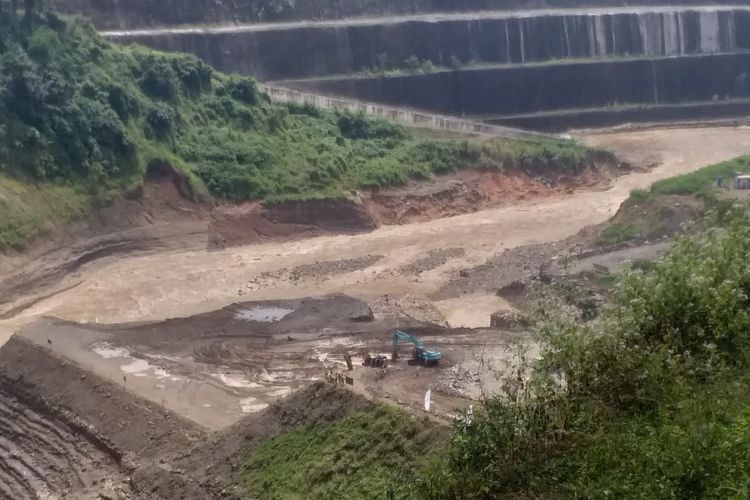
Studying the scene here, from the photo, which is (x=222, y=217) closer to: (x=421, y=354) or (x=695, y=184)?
(x=421, y=354)

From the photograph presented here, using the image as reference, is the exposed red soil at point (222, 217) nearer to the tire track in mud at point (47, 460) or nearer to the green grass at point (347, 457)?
the tire track in mud at point (47, 460)

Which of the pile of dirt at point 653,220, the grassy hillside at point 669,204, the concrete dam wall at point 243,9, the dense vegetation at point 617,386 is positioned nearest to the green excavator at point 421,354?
the dense vegetation at point 617,386

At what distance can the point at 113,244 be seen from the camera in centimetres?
3556

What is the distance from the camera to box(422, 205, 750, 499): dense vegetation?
10734 mm

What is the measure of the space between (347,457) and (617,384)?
567 cm

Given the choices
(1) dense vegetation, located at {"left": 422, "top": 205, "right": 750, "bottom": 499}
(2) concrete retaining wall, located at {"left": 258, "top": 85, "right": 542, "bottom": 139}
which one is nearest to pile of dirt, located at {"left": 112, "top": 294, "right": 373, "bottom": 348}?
(1) dense vegetation, located at {"left": 422, "top": 205, "right": 750, "bottom": 499}

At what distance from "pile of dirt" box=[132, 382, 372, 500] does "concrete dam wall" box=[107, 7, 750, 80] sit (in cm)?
3470

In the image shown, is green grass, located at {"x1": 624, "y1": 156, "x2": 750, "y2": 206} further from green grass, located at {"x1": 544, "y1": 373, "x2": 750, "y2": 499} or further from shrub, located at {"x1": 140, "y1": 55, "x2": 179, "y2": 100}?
green grass, located at {"x1": 544, "y1": 373, "x2": 750, "y2": 499}

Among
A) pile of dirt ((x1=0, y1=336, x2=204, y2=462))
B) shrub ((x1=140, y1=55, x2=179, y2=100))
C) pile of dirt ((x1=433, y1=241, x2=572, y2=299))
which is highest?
shrub ((x1=140, y1=55, x2=179, y2=100))

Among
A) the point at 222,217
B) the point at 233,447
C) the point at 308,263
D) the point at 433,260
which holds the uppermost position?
the point at 222,217

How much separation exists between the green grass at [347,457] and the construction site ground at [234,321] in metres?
1.00

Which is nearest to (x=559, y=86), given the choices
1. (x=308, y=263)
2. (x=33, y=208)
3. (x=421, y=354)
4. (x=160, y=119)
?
(x=160, y=119)

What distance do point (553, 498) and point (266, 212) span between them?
30.6 meters

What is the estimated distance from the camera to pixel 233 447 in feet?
58.2
